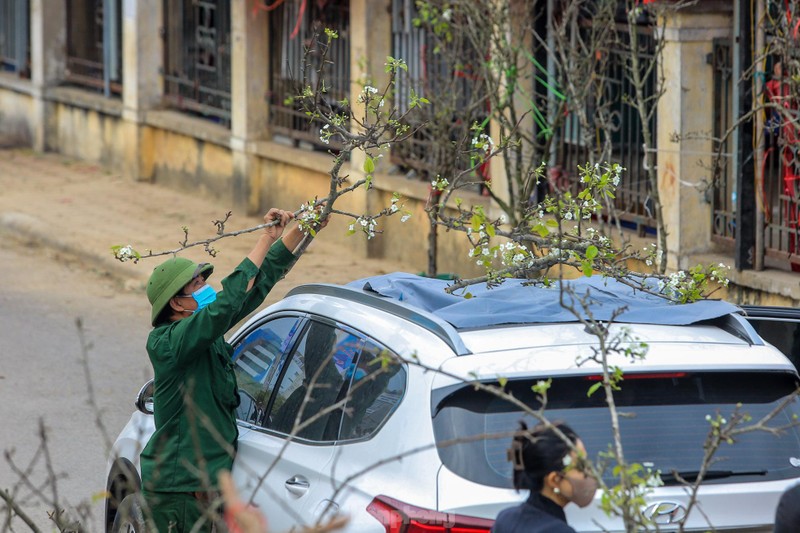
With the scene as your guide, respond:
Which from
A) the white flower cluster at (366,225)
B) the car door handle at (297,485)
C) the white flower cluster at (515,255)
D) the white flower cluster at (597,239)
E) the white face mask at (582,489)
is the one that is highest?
the white flower cluster at (366,225)

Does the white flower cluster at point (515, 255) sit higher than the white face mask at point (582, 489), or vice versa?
the white flower cluster at point (515, 255)

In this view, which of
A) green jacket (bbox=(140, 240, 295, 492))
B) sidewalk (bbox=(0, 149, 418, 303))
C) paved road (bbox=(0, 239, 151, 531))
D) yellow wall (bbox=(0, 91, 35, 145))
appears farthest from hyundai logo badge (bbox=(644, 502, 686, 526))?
yellow wall (bbox=(0, 91, 35, 145))

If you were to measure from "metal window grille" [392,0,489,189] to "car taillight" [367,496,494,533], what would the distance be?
21.6ft

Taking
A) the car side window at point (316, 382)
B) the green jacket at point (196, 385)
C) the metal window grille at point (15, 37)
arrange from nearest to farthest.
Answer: the car side window at point (316, 382)
the green jacket at point (196, 385)
the metal window grille at point (15, 37)

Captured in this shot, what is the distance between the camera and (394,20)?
1367cm

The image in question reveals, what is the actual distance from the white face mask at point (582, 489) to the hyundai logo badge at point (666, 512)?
0.49m

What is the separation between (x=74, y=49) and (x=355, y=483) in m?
18.2

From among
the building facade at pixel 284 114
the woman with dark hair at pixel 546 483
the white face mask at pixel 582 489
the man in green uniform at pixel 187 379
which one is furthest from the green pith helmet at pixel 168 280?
the building facade at pixel 284 114

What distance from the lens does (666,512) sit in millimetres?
3930

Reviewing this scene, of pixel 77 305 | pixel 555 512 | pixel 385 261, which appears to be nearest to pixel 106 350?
pixel 77 305

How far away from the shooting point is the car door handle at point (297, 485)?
177 inches

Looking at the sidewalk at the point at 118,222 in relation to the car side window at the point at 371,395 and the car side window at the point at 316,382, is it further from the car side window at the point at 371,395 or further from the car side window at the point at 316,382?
the car side window at the point at 371,395

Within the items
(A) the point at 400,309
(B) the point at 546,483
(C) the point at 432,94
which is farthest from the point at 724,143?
(B) the point at 546,483

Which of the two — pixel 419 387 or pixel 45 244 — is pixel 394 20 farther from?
pixel 419 387
